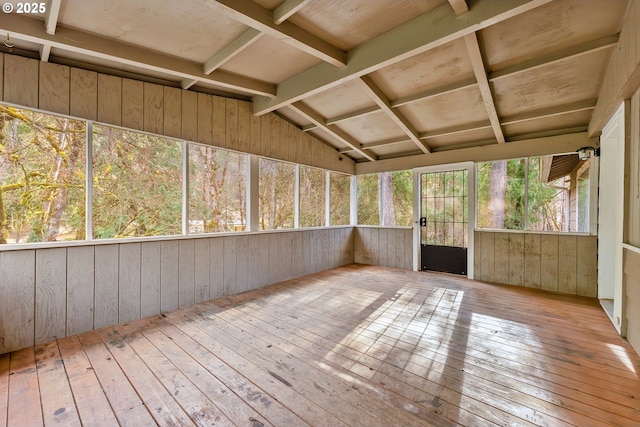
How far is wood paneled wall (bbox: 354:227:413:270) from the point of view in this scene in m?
5.58

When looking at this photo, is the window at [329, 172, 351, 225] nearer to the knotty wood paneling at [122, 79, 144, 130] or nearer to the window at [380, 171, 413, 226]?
the window at [380, 171, 413, 226]

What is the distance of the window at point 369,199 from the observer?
243 inches

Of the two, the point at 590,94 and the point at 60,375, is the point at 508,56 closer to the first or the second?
the point at 590,94

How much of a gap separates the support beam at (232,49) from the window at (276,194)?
1.67 meters

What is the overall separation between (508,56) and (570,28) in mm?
472

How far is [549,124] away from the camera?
13.1ft

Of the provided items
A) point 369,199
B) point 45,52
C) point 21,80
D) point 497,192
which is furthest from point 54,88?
point 497,192

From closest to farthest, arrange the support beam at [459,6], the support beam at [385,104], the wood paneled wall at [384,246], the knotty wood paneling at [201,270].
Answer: the support beam at [459,6], the support beam at [385,104], the knotty wood paneling at [201,270], the wood paneled wall at [384,246]

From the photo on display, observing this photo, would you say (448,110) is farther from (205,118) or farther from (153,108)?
(153,108)

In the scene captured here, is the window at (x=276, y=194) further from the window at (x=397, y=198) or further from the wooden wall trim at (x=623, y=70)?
the wooden wall trim at (x=623, y=70)

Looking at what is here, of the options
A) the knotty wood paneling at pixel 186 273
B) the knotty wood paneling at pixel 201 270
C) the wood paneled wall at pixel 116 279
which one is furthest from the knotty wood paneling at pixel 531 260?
the knotty wood paneling at pixel 186 273

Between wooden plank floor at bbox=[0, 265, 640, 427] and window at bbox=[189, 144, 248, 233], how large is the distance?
1186mm

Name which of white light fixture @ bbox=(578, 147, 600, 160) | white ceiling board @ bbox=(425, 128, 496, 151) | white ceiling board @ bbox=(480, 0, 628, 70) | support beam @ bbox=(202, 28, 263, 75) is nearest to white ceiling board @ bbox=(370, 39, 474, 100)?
white ceiling board @ bbox=(480, 0, 628, 70)

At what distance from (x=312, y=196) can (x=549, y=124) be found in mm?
4005
